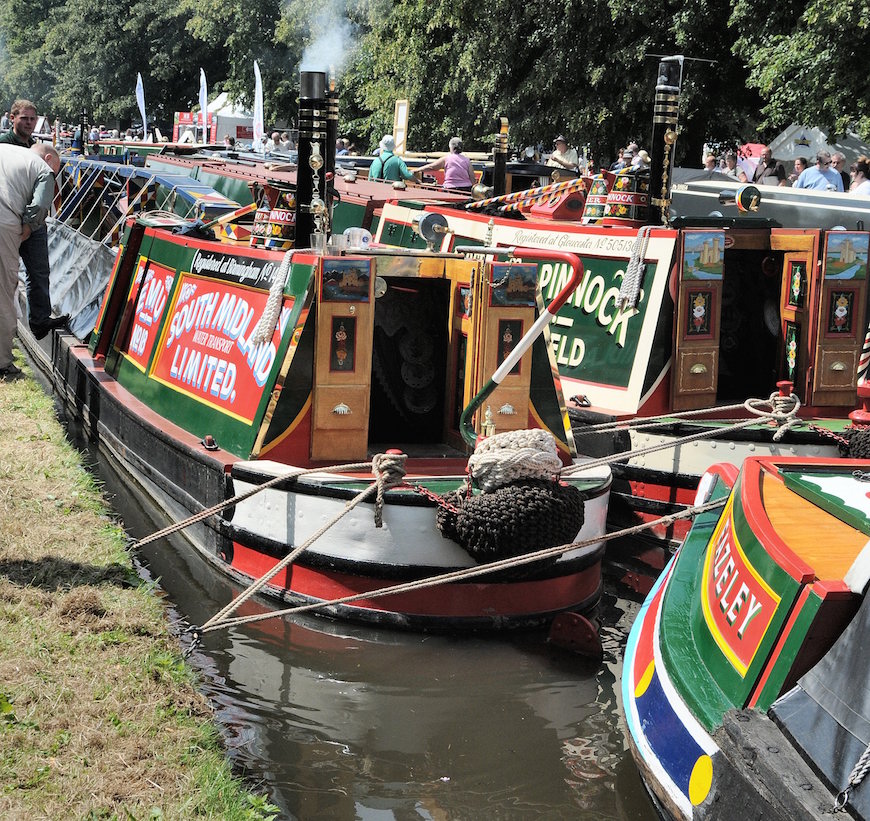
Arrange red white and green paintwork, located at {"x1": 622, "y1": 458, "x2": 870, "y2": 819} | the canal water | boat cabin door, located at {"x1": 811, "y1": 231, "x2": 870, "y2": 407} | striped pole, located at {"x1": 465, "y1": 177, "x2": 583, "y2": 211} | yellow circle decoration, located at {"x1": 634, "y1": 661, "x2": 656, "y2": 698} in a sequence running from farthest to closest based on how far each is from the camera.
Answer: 1. striped pole, located at {"x1": 465, "y1": 177, "x2": 583, "y2": 211}
2. boat cabin door, located at {"x1": 811, "y1": 231, "x2": 870, "y2": 407}
3. the canal water
4. yellow circle decoration, located at {"x1": 634, "y1": 661, "x2": 656, "y2": 698}
5. red white and green paintwork, located at {"x1": 622, "y1": 458, "x2": 870, "y2": 819}

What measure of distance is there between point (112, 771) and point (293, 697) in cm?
162

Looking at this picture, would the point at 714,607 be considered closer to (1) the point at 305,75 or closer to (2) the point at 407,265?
(2) the point at 407,265

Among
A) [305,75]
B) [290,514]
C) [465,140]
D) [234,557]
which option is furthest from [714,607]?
[465,140]

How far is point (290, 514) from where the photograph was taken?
693 centimetres

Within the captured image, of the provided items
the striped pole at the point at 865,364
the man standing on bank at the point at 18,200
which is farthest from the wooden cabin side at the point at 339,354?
the striped pole at the point at 865,364

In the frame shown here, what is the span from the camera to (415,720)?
5898 millimetres

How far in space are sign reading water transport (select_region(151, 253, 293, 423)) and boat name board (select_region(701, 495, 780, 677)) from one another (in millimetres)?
3361

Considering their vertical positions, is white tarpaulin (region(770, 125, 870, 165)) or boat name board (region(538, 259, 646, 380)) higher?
white tarpaulin (region(770, 125, 870, 165))

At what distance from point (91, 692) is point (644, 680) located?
A: 2.25 metres

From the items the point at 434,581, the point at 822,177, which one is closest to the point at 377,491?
the point at 434,581

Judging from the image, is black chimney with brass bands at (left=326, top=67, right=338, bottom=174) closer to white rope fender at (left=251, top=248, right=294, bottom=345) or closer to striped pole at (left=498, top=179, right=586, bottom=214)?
striped pole at (left=498, top=179, right=586, bottom=214)

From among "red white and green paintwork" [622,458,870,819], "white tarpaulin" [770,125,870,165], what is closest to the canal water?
"red white and green paintwork" [622,458,870,819]

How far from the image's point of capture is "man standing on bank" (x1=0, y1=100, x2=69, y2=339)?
32.0 ft

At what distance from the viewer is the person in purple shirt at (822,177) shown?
639 inches
